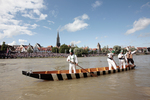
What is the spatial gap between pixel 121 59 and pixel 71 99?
9574 millimetres

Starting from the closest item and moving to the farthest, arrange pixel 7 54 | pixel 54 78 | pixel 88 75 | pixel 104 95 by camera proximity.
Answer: pixel 104 95, pixel 54 78, pixel 88 75, pixel 7 54

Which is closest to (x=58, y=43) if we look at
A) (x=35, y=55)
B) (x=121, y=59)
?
(x=35, y=55)

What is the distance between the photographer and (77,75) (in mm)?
8297

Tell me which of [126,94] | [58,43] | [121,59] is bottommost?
[126,94]

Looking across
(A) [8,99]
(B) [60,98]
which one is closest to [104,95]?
(B) [60,98]

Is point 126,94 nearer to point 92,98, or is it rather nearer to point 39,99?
point 92,98

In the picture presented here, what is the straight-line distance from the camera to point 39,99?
479 centimetres

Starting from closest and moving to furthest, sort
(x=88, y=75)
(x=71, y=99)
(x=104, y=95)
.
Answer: (x=71, y=99)
(x=104, y=95)
(x=88, y=75)

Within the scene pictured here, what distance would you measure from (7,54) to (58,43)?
111925 millimetres

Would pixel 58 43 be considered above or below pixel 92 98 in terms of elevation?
above

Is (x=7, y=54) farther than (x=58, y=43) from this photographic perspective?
No

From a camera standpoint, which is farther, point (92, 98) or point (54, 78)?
point (54, 78)

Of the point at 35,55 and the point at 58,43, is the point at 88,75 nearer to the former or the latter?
the point at 35,55

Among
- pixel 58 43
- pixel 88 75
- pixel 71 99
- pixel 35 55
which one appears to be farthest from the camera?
pixel 58 43
